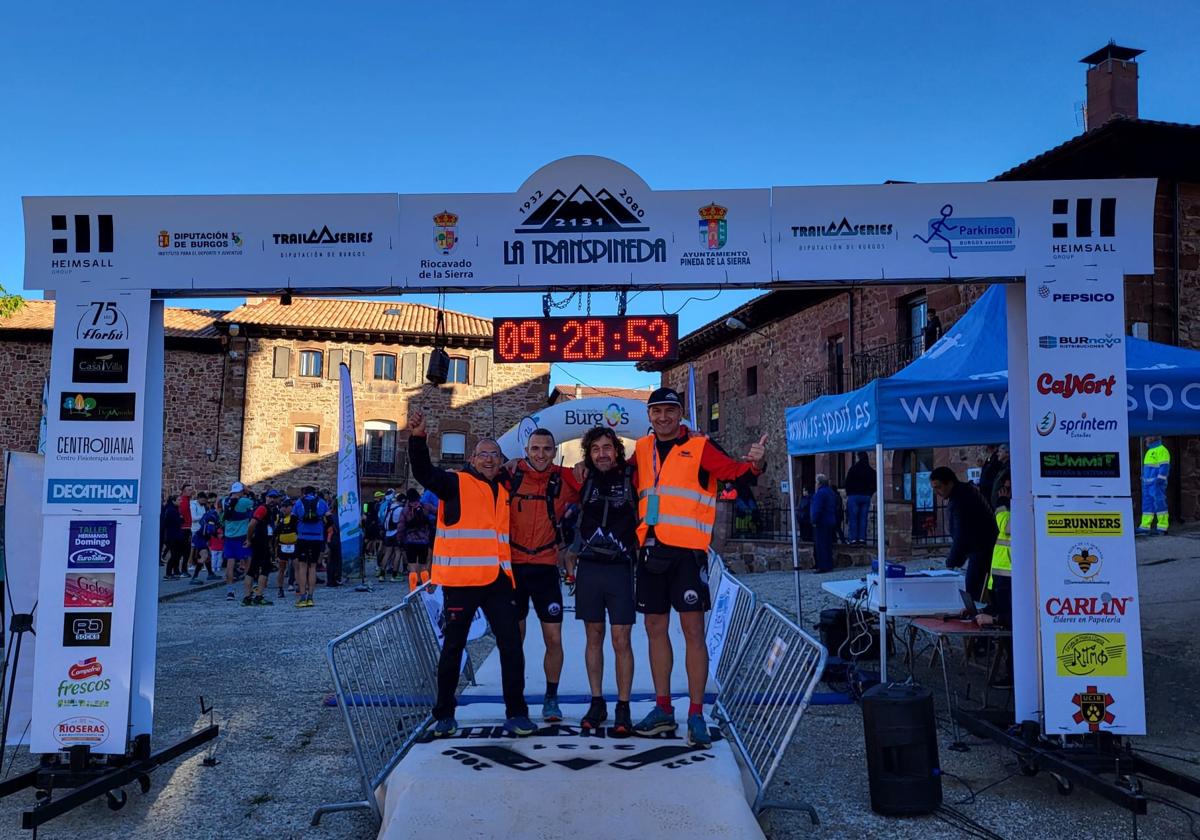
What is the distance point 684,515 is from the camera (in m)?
4.93

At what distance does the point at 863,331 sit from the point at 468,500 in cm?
1764

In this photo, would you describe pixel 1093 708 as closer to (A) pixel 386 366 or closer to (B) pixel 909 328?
(B) pixel 909 328

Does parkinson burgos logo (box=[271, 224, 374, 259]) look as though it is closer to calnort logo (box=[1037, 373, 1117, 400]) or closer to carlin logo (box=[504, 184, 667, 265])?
carlin logo (box=[504, 184, 667, 265])

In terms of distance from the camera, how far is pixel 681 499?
495cm

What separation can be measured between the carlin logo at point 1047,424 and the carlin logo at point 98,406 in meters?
5.67

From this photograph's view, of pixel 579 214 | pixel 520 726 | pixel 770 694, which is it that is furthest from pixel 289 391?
pixel 770 694

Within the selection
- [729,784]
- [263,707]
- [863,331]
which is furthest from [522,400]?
[729,784]

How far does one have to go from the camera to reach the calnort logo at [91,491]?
529cm

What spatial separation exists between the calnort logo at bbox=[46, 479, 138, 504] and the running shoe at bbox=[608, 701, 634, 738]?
3231 millimetres

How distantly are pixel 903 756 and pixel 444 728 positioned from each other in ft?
8.37

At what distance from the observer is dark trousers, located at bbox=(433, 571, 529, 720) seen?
200 inches

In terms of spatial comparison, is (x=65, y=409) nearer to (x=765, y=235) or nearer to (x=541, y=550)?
(x=541, y=550)

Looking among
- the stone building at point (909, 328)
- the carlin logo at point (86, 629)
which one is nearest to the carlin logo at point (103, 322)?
the carlin logo at point (86, 629)

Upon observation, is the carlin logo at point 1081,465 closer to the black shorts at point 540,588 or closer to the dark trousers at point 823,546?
the black shorts at point 540,588
